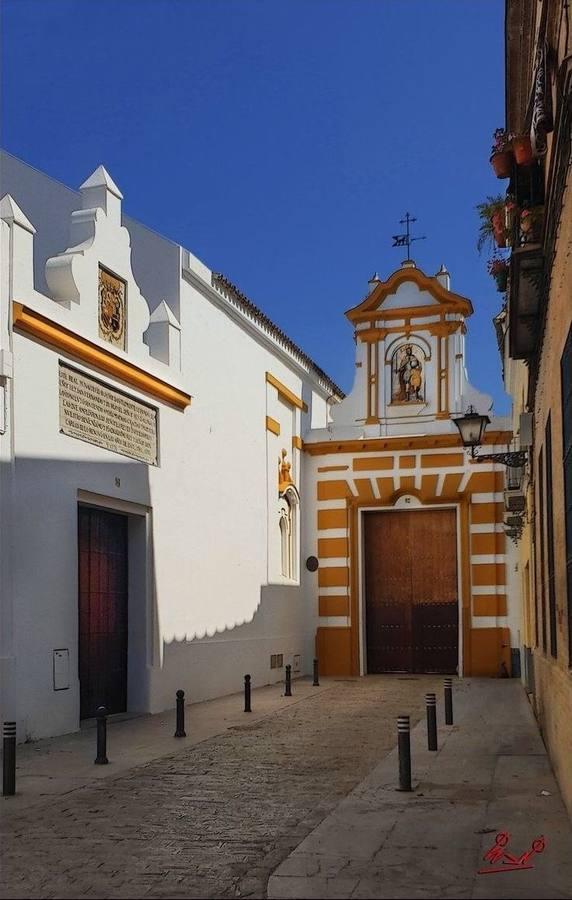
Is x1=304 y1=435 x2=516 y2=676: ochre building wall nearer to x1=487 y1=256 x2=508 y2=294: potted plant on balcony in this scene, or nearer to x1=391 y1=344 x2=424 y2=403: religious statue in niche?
x1=391 y1=344 x2=424 y2=403: religious statue in niche

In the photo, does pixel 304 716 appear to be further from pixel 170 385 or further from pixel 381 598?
pixel 381 598

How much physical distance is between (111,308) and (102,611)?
→ 4414 millimetres

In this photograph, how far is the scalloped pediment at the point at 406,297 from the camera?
23.8m

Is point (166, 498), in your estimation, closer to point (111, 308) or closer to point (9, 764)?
point (111, 308)

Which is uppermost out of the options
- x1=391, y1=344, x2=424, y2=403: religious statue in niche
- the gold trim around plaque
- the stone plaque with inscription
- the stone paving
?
x1=391, y1=344, x2=424, y2=403: religious statue in niche

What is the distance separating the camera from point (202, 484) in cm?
1833

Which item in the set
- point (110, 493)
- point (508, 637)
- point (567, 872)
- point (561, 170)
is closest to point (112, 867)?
point (567, 872)

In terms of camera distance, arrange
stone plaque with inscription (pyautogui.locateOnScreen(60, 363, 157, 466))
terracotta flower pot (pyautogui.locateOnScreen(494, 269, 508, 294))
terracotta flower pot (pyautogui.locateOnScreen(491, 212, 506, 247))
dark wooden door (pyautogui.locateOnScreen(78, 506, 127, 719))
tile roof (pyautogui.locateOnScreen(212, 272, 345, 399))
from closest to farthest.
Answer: terracotta flower pot (pyautogui.locateOnScreen(491, 212, 506, 247)), terracotta flower pot (pyautogui.locateOnScreen(494, 269, 508, 294)), stone plaque with inscription (pyautogui.locateOnScreen(60, 363, 157, 466)), dark wooden door (pyautogui.locateOnScreen(78, 506, 127, 719)), tile roof (pyautogui.locateOnScreen(212, 272, 345, 399))

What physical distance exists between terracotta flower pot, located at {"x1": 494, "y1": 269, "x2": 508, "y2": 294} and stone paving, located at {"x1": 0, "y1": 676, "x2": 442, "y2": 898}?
5590 mm

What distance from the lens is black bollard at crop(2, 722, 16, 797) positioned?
9031mm

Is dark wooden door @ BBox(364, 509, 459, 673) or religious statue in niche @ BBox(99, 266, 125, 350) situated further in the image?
dark wooden door @ BBox(364, 509, 459, 673)

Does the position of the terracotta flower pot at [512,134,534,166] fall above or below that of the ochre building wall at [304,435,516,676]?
above

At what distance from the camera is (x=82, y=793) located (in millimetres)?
9227
